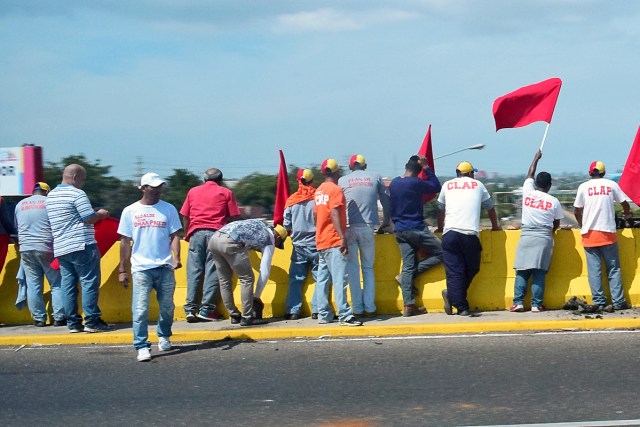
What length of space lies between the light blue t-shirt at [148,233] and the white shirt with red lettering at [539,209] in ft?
14.0

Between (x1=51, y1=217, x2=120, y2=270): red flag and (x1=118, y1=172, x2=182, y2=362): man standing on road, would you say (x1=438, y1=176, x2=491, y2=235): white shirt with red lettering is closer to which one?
(x1=118, y1=172, x2=182, y2=362): man standing on road

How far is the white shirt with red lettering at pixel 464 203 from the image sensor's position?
439 inches

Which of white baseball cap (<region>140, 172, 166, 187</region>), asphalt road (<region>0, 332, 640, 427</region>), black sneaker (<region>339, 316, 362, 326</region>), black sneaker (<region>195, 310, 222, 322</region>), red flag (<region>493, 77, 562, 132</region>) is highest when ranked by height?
red flag (<region>493, 77, 562, 132</region>)

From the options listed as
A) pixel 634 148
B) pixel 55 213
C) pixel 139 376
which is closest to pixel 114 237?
pixel 55 213

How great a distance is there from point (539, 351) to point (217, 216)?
4.16 metres

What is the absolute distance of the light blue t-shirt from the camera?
9406mm

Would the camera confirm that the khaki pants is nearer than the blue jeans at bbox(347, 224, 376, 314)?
Yes

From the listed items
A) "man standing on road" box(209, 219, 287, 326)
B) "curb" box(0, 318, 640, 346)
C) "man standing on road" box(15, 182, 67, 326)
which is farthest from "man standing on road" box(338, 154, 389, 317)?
"man standing on road" box(15, 182, 67, 326)

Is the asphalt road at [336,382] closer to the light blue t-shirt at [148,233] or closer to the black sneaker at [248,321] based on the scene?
the black sneaker at [248,321]

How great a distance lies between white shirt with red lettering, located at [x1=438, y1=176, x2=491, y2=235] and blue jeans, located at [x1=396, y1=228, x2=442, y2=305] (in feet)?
0.75

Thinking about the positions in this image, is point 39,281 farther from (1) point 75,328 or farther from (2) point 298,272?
(2) point 298,272

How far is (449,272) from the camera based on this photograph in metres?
11.2

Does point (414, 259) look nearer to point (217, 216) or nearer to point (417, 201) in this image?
point (417, 201)

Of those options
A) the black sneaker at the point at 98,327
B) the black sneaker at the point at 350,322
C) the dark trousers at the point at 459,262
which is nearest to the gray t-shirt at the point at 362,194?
the dark trousers at the point at 459,262
